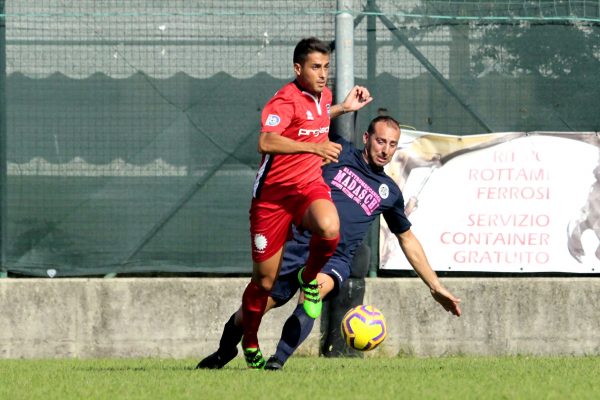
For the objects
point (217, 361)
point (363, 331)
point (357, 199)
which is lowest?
point (217, 361)

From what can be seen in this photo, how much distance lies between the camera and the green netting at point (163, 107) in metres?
11.1

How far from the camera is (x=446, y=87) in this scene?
1127cm

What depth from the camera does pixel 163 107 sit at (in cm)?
1121

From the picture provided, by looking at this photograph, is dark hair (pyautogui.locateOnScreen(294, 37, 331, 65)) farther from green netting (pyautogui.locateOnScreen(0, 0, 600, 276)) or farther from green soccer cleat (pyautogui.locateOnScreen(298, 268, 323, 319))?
green netting (pyautogui.locateOnScreen(0, 0, 600, 276))

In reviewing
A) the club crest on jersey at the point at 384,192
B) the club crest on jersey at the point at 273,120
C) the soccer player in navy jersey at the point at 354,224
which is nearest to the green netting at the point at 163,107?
the soccer player in navy jersey at the point at 354,224

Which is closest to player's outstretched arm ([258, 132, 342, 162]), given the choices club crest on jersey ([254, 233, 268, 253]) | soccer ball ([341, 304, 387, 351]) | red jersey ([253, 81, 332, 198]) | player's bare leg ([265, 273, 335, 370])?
red jersey ([253, 81, 332, 198])

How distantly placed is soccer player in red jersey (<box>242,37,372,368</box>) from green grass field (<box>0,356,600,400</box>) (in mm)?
500

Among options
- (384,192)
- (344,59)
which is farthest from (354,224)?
(344,59)

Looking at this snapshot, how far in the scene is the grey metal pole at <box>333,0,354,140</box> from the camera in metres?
10.9

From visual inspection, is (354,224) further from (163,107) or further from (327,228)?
(163,107)

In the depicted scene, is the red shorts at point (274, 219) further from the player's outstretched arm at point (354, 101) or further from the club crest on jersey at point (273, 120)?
the player's outstretched arm at point (354, 101)

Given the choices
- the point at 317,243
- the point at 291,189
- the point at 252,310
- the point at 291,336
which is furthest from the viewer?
the point at 252,310

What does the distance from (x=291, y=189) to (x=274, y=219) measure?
0.73ft

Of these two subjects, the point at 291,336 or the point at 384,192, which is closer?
the point at 291,336
